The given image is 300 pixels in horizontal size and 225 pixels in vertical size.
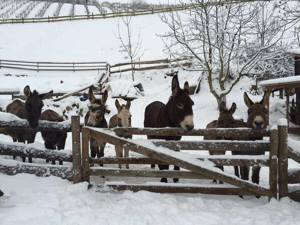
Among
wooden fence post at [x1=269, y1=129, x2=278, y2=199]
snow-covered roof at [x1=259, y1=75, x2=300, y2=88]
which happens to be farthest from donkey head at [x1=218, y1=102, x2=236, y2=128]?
snow-covered roof at [x1=259, y1=75, x2=300, y2=88]

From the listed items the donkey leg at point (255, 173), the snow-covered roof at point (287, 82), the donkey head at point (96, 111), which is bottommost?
the donkey leg at point (255, 173)

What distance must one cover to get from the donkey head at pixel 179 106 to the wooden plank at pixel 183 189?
1.13 m

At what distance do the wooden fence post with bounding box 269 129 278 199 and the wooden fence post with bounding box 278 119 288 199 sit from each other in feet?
0.20

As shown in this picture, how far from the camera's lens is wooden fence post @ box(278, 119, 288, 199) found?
6.70 metres

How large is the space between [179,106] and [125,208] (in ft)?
7.59

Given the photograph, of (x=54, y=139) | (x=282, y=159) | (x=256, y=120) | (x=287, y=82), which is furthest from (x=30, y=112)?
(x=287, y=82)

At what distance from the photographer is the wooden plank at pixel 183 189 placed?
692 cm

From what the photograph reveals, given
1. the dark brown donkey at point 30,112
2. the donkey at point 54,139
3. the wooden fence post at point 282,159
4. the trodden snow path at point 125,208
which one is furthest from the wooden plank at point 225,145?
the donkey at point 54,139

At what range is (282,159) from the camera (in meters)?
6.75

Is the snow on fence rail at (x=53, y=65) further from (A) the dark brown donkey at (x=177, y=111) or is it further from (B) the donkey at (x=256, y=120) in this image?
(B) the donkey at (x=256, y=120)

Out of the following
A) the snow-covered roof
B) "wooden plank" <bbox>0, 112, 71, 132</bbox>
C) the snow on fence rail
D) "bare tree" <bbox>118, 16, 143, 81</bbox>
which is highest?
"bare tree" <bbox>118, 16, 143, 81</bbox>

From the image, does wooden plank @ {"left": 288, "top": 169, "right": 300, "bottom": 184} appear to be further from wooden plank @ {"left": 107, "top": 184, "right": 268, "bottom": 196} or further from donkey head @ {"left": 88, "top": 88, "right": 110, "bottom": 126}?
donkey head @ {"left": 88, "top": 88, "right": 110, "bottom": 126}

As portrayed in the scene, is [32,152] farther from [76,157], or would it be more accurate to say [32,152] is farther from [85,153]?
[85,153]

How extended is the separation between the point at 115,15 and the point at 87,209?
1985 inches
